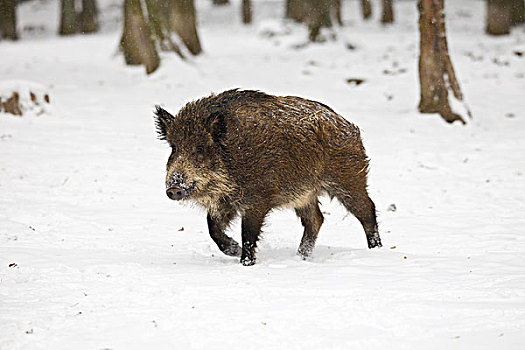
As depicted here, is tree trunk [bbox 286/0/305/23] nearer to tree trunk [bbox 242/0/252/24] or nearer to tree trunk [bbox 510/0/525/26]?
tree trunk [bbox 242/0/252/24]

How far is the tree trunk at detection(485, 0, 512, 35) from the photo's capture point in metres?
20.3

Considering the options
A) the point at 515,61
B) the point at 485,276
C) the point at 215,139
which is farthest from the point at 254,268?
the point at 515,61

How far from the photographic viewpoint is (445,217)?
764 cm

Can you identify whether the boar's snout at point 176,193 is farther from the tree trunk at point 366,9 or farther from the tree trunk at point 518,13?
the tree trunk at point 366,9

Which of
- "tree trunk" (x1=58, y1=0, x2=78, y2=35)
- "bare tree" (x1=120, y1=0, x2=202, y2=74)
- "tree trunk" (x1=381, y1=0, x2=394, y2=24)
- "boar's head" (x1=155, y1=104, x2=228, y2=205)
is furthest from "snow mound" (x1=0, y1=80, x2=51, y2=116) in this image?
"tree trunk" (x1=381, y1=0, x2=394, y2=24)

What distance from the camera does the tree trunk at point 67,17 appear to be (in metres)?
27.4

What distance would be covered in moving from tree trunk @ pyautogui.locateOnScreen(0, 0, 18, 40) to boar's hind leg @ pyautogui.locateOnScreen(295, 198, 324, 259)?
2484cm

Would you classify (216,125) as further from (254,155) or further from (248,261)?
(248,261)

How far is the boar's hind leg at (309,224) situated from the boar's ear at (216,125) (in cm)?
131

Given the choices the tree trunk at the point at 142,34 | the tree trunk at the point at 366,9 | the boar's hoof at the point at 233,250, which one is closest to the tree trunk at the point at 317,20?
the tree trunk at the point at 142,34

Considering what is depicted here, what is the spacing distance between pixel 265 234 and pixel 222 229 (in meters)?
1.15

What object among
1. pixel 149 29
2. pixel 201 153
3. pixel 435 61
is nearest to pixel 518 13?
pixel 435 61

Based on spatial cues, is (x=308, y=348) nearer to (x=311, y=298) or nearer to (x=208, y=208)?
(x=311, y=298)

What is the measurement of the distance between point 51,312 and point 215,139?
1920 mm
